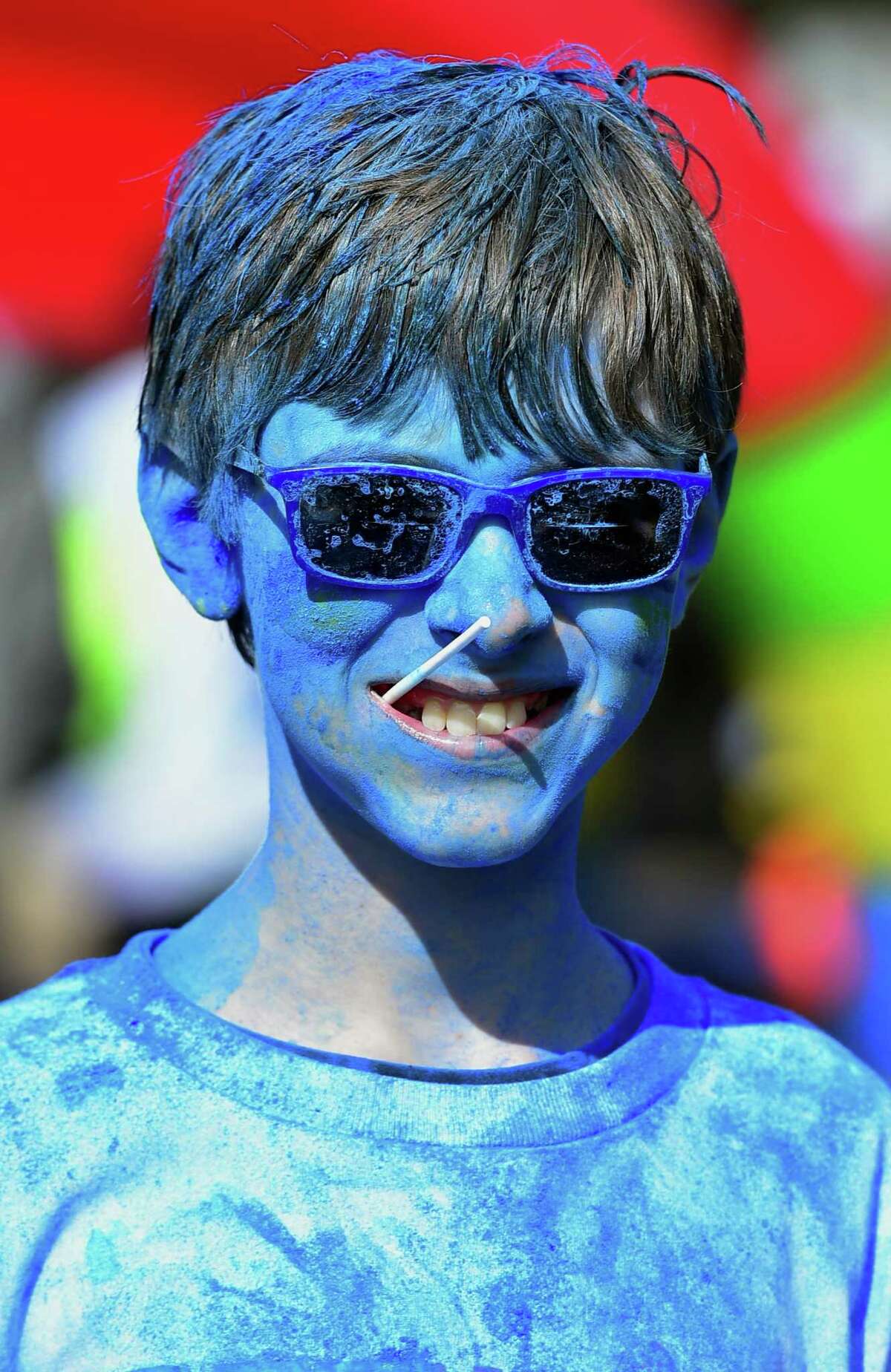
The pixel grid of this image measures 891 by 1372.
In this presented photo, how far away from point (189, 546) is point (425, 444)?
1.35ft

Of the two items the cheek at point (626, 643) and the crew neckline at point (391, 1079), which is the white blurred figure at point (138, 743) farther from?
the cheek at point (626, 643)

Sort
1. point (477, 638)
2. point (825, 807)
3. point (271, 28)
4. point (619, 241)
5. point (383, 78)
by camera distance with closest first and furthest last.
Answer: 1. point (477, 638)
2. point (619, 241)
3. point (383, 78)
4. point (271, 28)
5. point (825, 807)

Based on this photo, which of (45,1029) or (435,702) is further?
(45,1029)

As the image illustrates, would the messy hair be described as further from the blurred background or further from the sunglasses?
the blurred background

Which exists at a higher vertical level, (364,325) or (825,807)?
(364,325)

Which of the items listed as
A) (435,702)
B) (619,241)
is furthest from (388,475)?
(619,241)

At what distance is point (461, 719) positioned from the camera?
159 cm

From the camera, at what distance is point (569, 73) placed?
6.06 feet

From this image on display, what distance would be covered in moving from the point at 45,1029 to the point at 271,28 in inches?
120

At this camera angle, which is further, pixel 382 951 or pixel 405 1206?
pixel 382 951

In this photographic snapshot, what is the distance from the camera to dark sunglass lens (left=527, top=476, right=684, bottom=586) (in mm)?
1534

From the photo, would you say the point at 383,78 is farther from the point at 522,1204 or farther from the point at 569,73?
the point at 522,1204

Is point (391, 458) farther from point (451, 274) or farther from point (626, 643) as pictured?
point (626, 643)

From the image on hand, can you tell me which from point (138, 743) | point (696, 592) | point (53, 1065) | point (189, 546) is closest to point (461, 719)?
point (189, 546)
